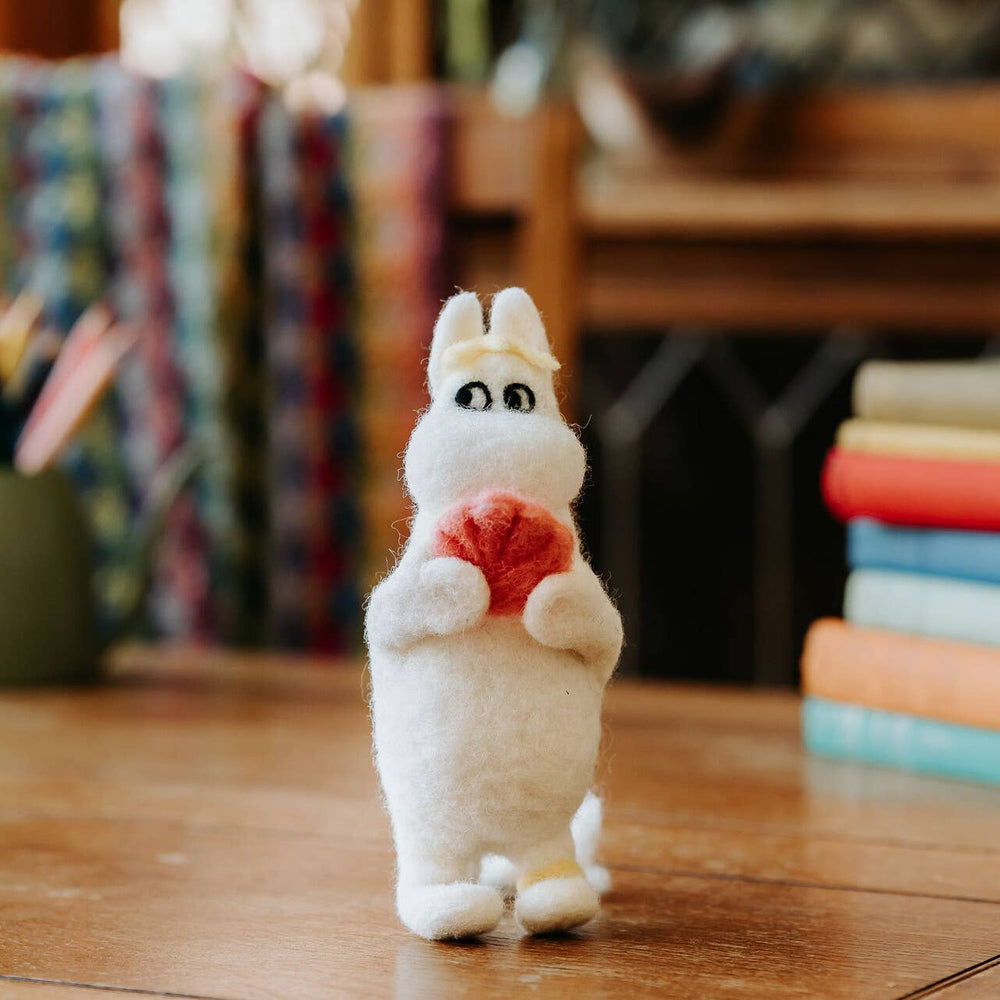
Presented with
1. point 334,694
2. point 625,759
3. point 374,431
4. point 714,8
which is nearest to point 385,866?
point 625,759

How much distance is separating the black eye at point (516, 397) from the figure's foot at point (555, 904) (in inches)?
4.8

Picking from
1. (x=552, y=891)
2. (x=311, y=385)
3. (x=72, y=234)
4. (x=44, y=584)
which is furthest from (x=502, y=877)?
(x=72, y=234)

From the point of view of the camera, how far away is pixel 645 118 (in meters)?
1.21

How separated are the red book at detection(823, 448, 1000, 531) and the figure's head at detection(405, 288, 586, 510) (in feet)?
0.96

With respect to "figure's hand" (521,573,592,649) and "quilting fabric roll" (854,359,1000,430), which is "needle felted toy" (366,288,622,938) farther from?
"quilting fabric roll" (854,359,1000,430)

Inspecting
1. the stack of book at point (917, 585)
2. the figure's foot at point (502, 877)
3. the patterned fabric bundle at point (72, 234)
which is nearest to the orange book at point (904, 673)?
the stack of book at point (917, 585)

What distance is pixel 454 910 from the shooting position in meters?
0.34

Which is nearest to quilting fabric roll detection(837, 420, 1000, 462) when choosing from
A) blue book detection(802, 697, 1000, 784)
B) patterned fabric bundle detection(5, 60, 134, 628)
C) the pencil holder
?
blue book detection(802, 697, 1000, 784)

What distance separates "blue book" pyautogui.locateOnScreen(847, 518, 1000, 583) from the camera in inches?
23.3

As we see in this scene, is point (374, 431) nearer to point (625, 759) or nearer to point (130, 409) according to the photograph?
point (130, 409)

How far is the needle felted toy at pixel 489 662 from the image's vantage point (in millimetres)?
336

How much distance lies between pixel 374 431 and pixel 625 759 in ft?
1.83

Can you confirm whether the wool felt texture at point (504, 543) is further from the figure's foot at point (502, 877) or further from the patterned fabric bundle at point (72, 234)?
the patterned fabric bundle at point (72, 234)

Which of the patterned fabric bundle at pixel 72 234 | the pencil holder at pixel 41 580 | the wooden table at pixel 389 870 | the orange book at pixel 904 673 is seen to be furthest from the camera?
the patterned fabric bundle at pixel 72 234
